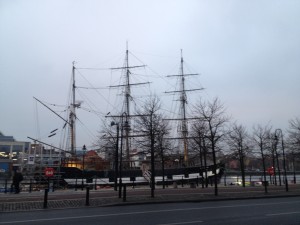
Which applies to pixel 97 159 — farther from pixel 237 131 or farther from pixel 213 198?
pixel 213 198

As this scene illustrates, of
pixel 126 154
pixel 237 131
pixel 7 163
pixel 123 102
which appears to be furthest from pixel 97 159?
pixel 7 163

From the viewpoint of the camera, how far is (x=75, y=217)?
11.8 meters

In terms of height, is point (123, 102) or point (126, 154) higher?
point (123, 102)

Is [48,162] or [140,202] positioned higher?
[48,162]

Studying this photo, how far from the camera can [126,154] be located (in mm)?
57156

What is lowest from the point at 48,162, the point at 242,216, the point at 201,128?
the point at 242,216

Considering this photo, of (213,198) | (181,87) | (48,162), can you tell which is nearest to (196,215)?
(213,198)

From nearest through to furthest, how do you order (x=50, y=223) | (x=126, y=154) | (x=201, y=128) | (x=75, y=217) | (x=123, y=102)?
(x=50, y=223)
(x=75, y=217)
(x=201, y=128)
(x=126, y=154)
(x=123, y=102)

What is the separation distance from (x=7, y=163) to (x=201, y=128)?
68877mm

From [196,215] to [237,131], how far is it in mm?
34055

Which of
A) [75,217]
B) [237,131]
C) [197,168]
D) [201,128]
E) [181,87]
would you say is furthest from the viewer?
[181,87]

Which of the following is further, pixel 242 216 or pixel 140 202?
pixel 140 202

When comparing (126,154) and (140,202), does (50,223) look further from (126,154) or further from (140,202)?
(126,154)

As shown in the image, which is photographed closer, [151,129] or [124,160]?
[151,129]
